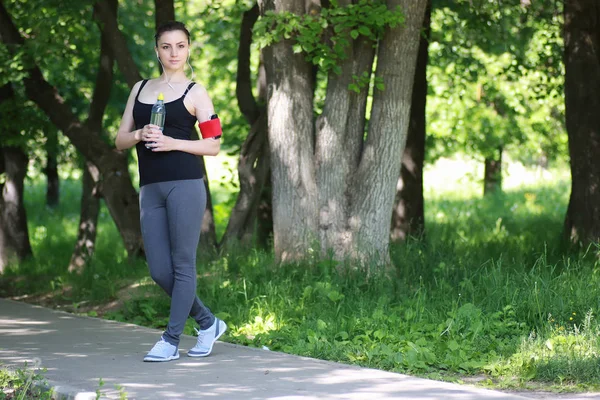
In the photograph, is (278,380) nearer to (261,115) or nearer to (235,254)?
(235,254)

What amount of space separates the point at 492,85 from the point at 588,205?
1041 cm

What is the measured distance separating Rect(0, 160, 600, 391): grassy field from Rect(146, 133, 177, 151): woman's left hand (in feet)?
5.78

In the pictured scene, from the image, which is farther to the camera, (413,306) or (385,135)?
(385,135)

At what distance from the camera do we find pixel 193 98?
6.19 m

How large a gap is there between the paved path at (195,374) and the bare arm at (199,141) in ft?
4.56

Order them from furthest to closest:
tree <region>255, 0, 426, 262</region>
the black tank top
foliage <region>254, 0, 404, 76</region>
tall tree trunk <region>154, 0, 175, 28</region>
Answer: tall tree trunk <region>154, 0, 175, 28</region>, tree <region>255, 0, 426, 262</region>, foliage <region>254, 0, 404, 76</region>, the black tank top

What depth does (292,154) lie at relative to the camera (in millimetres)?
9172

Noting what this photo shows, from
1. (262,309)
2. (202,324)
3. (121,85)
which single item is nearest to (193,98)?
(202,324)

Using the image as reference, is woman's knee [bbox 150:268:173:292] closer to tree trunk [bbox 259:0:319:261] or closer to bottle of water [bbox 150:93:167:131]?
bottle of water [bbox 150:93:167:131]

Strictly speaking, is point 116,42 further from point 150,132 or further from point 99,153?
point 150,132

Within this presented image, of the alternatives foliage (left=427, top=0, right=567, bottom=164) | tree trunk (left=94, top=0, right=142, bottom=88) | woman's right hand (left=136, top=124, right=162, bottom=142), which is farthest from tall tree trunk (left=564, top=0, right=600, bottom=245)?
woman's right hand (left=136, top=124, right=162, bottom=142)

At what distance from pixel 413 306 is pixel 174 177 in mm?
2556

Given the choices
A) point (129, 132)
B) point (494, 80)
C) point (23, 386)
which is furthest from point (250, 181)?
point (494, 80)

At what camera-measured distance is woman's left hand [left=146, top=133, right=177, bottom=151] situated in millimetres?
6016
